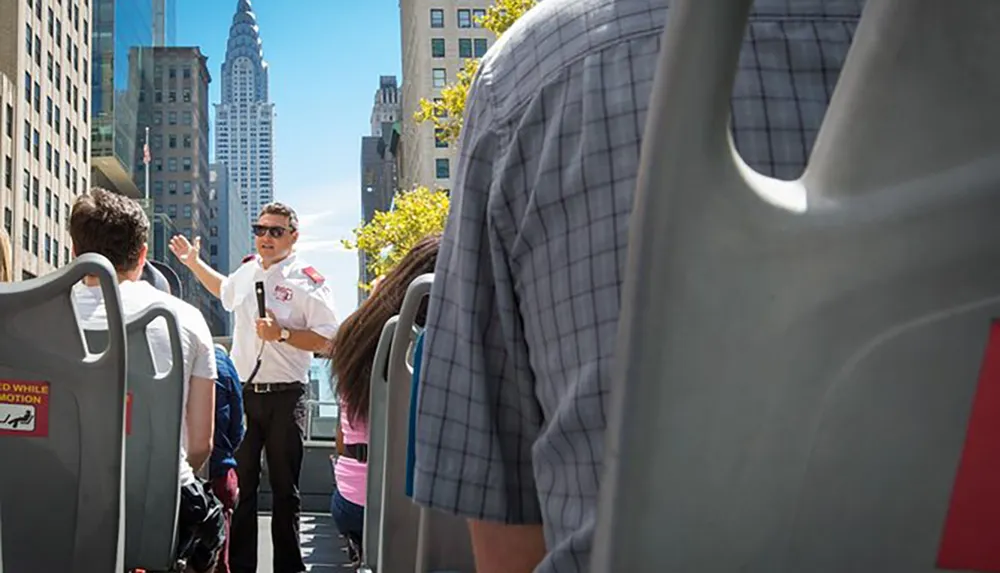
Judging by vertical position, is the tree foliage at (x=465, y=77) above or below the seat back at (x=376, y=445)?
above

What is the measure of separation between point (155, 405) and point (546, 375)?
2.69 m

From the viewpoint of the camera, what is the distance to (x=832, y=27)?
1.07 m

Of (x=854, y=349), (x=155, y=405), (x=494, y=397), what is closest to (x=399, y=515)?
(x=155, y=405)

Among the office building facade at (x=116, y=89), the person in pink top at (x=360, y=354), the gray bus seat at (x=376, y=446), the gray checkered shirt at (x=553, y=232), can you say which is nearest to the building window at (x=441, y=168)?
the office building facade at (x=116, y=89)

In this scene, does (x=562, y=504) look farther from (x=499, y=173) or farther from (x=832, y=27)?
(x=832, y=27)

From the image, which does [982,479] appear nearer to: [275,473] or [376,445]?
[376,445]

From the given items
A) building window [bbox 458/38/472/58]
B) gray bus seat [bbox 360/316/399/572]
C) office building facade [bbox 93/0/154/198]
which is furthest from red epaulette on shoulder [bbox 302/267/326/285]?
office building facade [bbox 93/0/154/198]

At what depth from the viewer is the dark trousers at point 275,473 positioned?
225 inches

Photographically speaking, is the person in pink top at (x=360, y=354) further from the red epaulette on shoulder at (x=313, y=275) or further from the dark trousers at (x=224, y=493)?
the red epaulette on shoulder at (x=313, y=275)

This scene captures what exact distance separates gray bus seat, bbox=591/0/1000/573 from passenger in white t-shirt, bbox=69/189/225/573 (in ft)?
10.7

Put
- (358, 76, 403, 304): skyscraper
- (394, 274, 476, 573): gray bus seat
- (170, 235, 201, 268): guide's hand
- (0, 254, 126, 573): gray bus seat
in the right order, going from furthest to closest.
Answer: (358, 76, 403, 304): skyscraper, (170, 235, 201, 268): guide's hand, (0, 254, 126, 573): gray bus seat, (394, 274, 476, 573): gray bus seat

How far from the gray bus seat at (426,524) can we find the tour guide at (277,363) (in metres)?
2.96

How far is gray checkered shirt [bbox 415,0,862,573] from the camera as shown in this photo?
106 centimetres

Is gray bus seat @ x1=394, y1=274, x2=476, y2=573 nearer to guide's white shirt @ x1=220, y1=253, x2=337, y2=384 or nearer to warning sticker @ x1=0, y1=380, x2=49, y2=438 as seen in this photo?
warning sticker @ x1=0, y1=380, x2=49, y2=438
